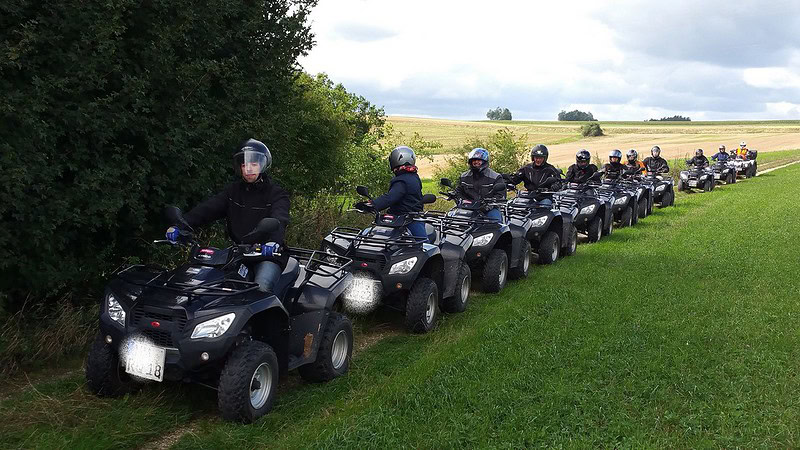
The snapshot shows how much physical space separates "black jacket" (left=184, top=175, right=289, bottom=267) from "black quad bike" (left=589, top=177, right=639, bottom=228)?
493 inches

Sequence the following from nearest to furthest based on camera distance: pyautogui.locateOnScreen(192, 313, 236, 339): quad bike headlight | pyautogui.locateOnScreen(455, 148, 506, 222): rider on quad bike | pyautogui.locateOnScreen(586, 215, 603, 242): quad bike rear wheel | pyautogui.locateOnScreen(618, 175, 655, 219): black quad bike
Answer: pyautogui.locateOnScreen(192, 313, 236, 339): quad bike headlight < pyautogui.locateOnScreen(455, 148, 506, 222): rider on quad bike < pyautogui.locateOnScreen(586, 215, 603, 242): quad bike rear wheel < pyautogui.locateOnScreen(618, 175, 655, 219): black quad bike

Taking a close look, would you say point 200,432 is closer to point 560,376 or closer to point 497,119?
point 560,376

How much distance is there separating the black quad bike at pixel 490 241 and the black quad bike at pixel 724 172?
2338cm

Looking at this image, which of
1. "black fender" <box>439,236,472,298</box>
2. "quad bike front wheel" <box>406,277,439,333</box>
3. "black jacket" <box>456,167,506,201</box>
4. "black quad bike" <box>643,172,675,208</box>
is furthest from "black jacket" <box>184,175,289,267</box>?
"black quad bike" <box>643,172,675,208</box>

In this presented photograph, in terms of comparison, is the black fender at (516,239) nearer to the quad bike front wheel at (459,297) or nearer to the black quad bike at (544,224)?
the black quad bike at (544,224)

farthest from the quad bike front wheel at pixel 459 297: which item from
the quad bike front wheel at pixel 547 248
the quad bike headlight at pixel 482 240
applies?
the quad bike front wheel at pixel 547 248

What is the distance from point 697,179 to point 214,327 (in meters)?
27.4

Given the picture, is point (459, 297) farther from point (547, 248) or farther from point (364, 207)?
point (547, 248)

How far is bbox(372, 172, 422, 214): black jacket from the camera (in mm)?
8695

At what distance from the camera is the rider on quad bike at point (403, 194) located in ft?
28.6

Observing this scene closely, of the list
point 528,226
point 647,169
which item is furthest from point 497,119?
point 528,226

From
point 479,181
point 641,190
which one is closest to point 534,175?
point 479,181

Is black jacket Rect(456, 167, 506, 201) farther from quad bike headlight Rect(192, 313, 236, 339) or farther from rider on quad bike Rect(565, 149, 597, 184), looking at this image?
quad bike headlight Rect(192, 313, 236, 339)

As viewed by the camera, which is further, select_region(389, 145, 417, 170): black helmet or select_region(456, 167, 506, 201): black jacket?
select_region(456, 167, 506, 201): black jacket
